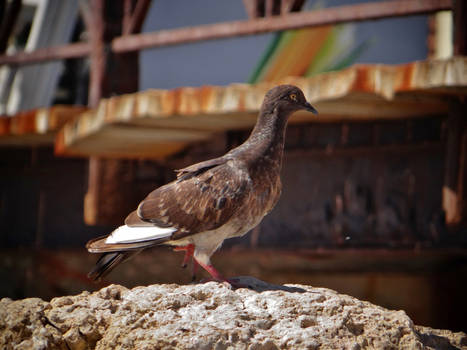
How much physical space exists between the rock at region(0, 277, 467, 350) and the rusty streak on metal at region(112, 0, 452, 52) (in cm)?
398

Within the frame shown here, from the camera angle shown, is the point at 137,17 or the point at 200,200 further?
the point at 137,17

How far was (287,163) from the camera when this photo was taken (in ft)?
28.7

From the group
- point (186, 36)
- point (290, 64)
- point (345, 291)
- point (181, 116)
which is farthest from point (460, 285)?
point (290, 64)

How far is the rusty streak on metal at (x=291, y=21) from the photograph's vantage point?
7.40 metres

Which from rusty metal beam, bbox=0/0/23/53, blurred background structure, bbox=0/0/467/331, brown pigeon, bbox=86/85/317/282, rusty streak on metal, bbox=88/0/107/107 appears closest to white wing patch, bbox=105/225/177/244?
brown pigeon, bbox=86/85/317/282

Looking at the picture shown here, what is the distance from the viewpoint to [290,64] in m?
16.0

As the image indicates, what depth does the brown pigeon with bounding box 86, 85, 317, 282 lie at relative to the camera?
15.5ft

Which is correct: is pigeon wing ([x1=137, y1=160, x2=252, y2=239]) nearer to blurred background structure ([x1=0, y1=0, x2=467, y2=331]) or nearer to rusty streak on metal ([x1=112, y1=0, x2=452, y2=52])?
blurred background structure ([x1=0, y1=0, x2=467, y2=331])

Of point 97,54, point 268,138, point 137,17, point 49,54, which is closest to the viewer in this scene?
point 268,138

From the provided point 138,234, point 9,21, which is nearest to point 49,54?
point 9,21

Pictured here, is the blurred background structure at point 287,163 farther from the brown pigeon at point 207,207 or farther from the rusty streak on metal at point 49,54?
the brown pigeon at point 207,207

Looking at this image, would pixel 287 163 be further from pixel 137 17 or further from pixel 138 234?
pixel 138 234

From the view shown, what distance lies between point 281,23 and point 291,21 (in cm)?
11

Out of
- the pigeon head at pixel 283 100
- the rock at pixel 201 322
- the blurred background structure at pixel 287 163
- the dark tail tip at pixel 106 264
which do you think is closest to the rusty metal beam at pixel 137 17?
the blurred background structure at pixel 287 163
